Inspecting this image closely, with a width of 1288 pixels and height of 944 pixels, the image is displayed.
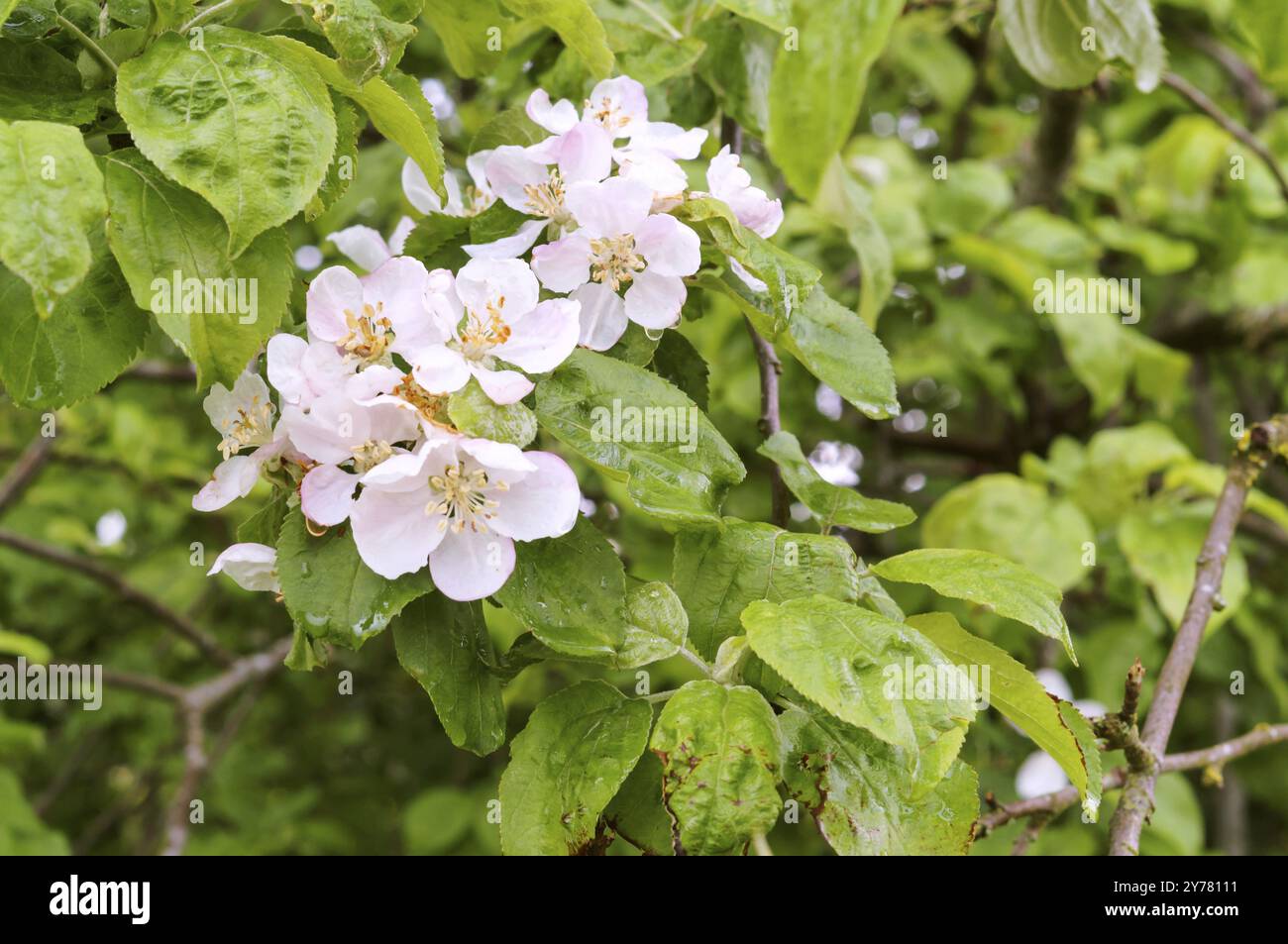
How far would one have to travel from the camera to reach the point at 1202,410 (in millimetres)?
3264

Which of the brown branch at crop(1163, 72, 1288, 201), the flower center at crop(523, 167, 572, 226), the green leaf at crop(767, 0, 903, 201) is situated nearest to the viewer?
the green leaf at crop(767, 0, 903, 201)

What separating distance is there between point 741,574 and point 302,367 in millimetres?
414

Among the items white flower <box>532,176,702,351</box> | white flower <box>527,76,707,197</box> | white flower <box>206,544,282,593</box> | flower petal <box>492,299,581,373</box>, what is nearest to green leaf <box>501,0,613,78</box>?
white flower <box>527,76,707,197</box>

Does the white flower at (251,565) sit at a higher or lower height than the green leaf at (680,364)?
lower

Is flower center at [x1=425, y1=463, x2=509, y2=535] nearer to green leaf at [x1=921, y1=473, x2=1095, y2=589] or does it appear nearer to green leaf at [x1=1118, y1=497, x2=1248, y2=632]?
green leaf at [x1=921, y1=473, x2=1095, y2=589]

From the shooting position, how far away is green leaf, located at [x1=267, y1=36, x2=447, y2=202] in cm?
100

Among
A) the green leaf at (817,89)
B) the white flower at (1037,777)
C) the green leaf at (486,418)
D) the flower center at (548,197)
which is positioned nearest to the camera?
the green leaf at (817,89)

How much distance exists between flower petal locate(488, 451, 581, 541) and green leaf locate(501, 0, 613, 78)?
486 millimetres

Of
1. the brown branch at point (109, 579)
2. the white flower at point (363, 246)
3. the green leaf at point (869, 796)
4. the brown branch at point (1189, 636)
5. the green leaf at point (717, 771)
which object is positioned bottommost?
the brown branch at point (109, 579)

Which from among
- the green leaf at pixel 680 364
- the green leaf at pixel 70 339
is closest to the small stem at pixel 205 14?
the green leaf at pixel 70 339

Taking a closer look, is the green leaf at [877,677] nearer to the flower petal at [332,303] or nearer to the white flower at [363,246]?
the flower petal at [332,303]

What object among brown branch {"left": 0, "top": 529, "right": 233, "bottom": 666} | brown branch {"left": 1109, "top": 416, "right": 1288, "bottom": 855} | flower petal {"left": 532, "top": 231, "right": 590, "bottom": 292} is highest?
flower petal {"left": 532, "top": 231, "right": 590, "bottom": 292}

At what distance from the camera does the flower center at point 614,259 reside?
106cm

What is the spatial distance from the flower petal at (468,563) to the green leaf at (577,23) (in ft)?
1.80
